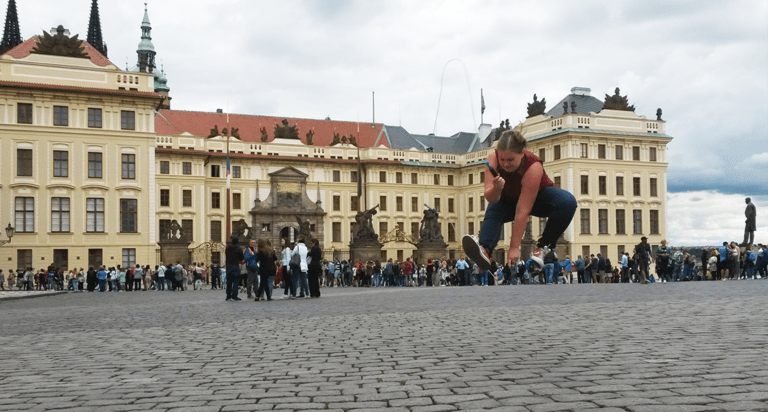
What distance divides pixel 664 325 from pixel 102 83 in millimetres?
47342

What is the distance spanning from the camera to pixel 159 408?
5.29 metres

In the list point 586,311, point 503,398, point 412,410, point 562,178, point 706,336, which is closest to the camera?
point 412,410

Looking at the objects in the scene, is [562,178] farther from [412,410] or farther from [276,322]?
[412,410]

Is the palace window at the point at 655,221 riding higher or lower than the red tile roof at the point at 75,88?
lower

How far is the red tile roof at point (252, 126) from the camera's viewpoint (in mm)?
70688

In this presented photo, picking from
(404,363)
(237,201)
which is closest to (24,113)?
(237,201)

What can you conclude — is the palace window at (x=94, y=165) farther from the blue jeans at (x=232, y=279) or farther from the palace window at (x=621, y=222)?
the palace window at (x=621, y=222)

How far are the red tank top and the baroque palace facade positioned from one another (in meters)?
36.6

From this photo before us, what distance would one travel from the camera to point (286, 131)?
2793 inches

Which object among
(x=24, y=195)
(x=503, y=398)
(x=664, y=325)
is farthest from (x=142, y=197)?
(x=503, y=398)

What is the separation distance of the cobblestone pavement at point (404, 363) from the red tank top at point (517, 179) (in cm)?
150

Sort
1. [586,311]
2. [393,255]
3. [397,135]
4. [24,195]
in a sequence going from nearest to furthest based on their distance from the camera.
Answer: [586,311], [24,195], [393,255], [397,135]

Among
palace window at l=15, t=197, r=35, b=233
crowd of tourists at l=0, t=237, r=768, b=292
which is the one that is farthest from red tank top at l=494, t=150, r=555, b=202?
palace window at l=15, t=197, r=35, b=233

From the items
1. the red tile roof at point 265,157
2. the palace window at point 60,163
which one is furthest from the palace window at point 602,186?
the palace window at point 60,163
